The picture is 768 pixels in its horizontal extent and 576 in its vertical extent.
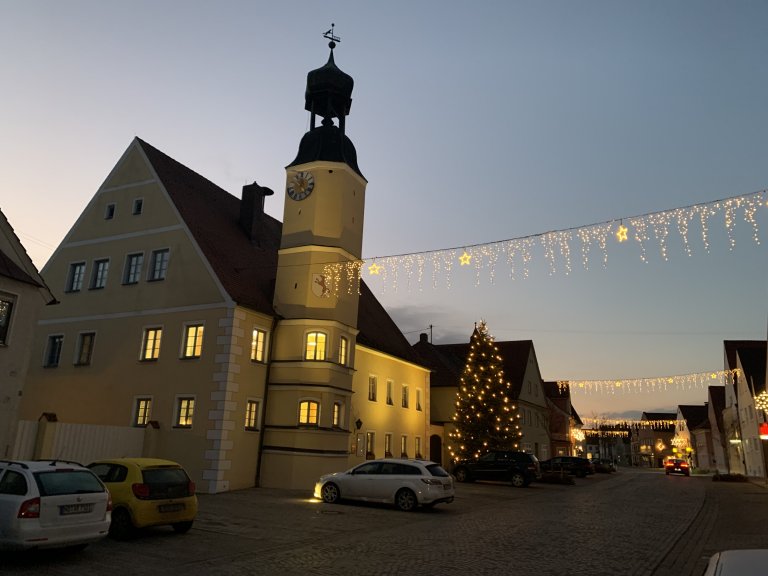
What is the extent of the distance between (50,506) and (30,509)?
0.29 metres

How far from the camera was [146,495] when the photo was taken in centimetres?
1208

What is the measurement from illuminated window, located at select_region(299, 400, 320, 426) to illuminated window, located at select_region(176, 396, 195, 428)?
13.7ft

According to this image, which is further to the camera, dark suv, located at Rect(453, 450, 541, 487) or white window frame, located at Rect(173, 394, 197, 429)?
dark suv, located at Rect(453, 450, 541, 487)

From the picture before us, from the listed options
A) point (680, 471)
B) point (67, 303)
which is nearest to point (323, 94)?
point (67, 303)

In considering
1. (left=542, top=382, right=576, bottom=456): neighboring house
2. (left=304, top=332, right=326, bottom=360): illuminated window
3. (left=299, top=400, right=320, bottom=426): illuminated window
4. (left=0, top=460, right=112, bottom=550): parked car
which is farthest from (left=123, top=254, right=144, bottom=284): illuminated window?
(left=542, top=382, right=576, bottom=456): neighboring house

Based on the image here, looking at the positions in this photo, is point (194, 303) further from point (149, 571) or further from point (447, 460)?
point (447, 460)

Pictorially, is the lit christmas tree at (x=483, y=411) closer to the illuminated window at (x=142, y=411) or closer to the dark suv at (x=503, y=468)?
the dark suv at (x=503, y=468)

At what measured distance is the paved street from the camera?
10.0 metres

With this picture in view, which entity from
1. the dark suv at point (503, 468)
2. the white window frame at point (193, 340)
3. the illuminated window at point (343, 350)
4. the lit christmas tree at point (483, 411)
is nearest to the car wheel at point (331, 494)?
the illuminated window at point (343, 350)

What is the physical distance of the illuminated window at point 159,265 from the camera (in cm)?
2572

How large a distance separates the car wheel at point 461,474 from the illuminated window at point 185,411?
16012 mm

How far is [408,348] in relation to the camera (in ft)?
129

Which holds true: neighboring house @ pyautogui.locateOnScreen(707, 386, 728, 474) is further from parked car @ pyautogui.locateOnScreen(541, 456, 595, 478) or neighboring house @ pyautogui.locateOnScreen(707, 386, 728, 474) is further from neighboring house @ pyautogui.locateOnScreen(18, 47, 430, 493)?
neighboring house @ pyautogui.locateOnScreen(18, 47, 430, 493)

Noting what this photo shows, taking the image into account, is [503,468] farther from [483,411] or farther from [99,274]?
[99,274]
